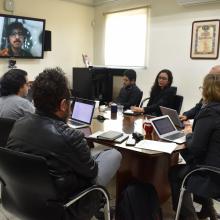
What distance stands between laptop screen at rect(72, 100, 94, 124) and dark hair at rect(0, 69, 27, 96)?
2.32 ft

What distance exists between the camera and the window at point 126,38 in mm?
5059

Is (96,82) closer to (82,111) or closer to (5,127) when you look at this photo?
(82,111)

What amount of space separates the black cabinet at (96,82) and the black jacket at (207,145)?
3.08 metres

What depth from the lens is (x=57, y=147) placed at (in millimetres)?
1454

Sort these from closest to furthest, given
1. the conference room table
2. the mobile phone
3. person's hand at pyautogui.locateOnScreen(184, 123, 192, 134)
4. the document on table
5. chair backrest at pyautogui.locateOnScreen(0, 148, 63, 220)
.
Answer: chair backrest at pyautogui.locateOnScreen(0, 148, 63, 220)
the document on table
the mobile phone
the conference room table
person's hand at pyautogui.locateOnScreen(184, 123, 192, 134)

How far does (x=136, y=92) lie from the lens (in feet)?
13.7

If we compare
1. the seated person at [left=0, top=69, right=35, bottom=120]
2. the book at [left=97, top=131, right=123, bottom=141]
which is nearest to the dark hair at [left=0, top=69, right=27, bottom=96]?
the seated person at [left=0, top=69, right=35, bottom=120]

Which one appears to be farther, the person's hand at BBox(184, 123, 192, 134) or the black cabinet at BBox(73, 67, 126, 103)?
the black cabinet at BBox(73, 67, 126, 103)

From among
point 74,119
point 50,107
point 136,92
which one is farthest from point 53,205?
point 136,92

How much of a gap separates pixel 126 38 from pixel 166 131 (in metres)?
3.26

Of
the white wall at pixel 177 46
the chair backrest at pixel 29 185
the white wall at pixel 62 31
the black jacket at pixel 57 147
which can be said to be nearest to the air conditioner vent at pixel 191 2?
the white wall at pixel 177 46

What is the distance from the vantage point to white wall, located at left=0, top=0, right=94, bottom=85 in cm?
486

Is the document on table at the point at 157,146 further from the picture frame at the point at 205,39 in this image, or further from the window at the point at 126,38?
the window at the point at 126,38

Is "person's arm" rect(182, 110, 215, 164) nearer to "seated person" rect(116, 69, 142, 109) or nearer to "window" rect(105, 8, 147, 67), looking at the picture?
"seated person" rect(116, 69, 142, 109)
